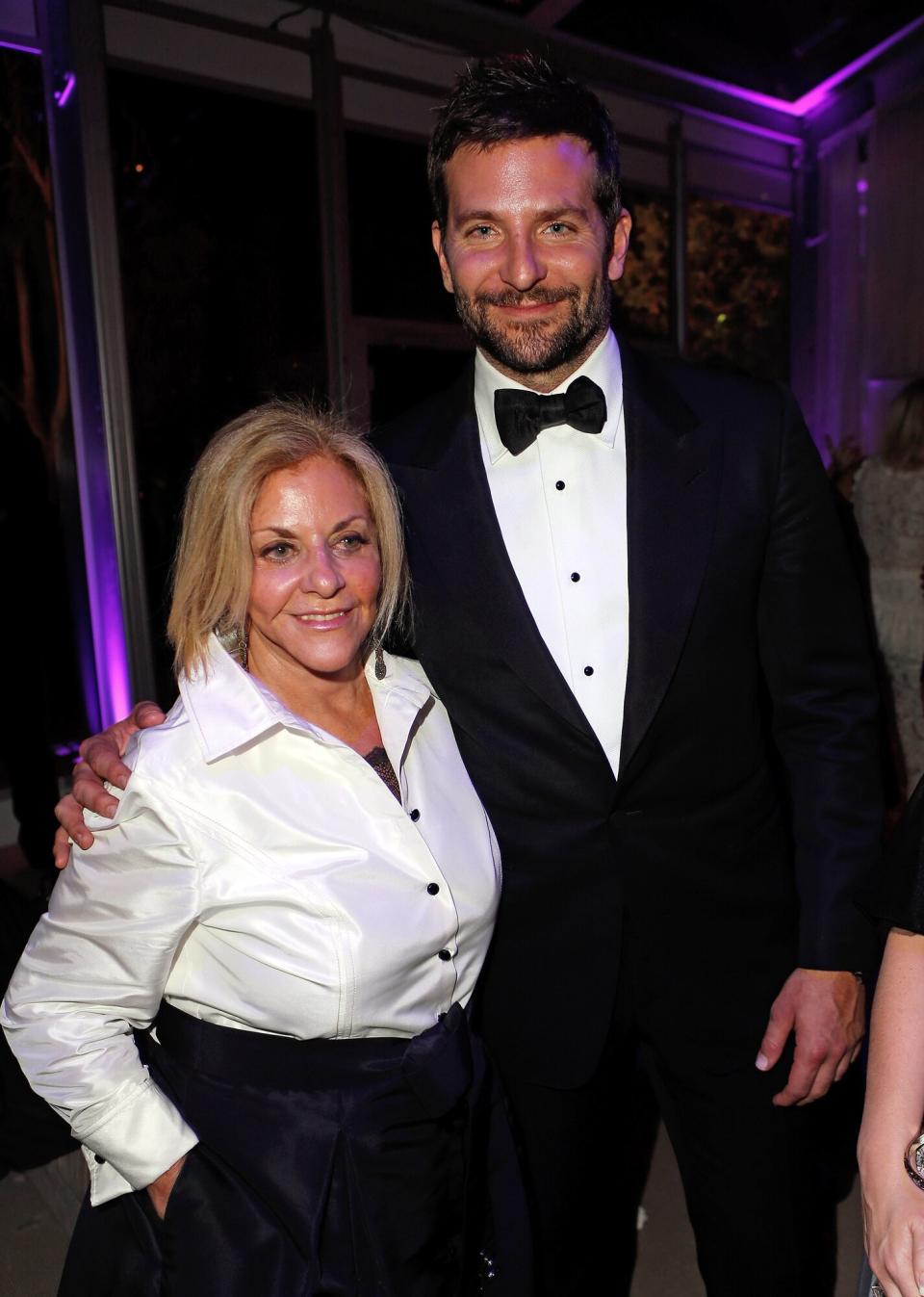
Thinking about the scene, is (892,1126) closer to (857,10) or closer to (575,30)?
(575,30)

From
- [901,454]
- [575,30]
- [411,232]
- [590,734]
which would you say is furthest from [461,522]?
[575,30]

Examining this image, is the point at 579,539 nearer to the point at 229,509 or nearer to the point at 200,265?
the point at 229,509

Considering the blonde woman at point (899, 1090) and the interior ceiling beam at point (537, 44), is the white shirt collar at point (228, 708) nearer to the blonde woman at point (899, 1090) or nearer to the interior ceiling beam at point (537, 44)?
the blonde woman at point (899, 1090)

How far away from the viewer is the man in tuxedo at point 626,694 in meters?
1.33

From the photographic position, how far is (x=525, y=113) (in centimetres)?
131

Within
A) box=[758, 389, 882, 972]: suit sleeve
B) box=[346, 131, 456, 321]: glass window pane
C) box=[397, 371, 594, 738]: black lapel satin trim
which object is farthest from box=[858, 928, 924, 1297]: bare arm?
box=[346, 131, 456, 321]: glass window pane

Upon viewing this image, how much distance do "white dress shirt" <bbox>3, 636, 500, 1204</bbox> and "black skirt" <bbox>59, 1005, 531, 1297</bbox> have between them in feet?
0.11

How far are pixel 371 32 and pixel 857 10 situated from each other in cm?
291

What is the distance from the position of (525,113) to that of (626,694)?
813 millimetres

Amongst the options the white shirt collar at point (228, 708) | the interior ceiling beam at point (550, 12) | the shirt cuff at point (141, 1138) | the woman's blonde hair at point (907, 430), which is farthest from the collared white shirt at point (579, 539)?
the interior ceiling beam at point (550, 12)

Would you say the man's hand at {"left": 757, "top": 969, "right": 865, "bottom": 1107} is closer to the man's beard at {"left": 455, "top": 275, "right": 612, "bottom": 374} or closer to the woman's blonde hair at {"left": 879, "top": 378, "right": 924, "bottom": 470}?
the man's beard at {"left": 455, "top": 275, "right": 612, "bottom": 374}

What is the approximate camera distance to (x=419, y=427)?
1555 mm

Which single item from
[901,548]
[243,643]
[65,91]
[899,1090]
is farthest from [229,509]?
[65,91]

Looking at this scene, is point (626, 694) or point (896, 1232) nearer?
point (896, 1232)
